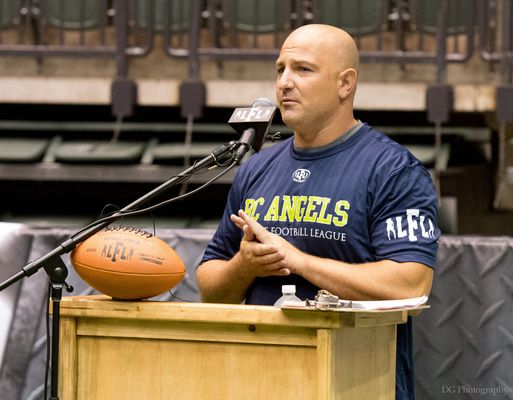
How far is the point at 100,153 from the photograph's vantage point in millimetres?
8477

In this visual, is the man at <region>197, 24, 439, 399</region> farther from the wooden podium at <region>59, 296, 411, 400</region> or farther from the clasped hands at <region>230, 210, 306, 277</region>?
the wooden podium at <region>59, 296, 411, 400</region>

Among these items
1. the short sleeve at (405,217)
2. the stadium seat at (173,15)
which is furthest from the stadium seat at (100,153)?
the short sleeve at (405,217)

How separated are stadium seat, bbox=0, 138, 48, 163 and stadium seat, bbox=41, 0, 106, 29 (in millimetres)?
943

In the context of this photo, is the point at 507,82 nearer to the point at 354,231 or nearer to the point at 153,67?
the point at 153,67

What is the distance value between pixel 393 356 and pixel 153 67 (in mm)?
5707

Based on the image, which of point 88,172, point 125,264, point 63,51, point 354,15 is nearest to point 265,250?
point 125,264

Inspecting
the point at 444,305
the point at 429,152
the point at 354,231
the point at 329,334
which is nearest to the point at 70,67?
the point at 429,152

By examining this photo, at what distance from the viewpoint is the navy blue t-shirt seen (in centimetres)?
354

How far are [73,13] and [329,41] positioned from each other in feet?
17.8

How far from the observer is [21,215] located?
8781 millimetres

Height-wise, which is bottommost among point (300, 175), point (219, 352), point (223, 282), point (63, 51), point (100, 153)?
point (100, 153)

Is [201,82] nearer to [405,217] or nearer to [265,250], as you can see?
[405,217]

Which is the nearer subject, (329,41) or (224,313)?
(224,313)

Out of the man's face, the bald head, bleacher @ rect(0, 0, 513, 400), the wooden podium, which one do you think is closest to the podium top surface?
the wooden podium
